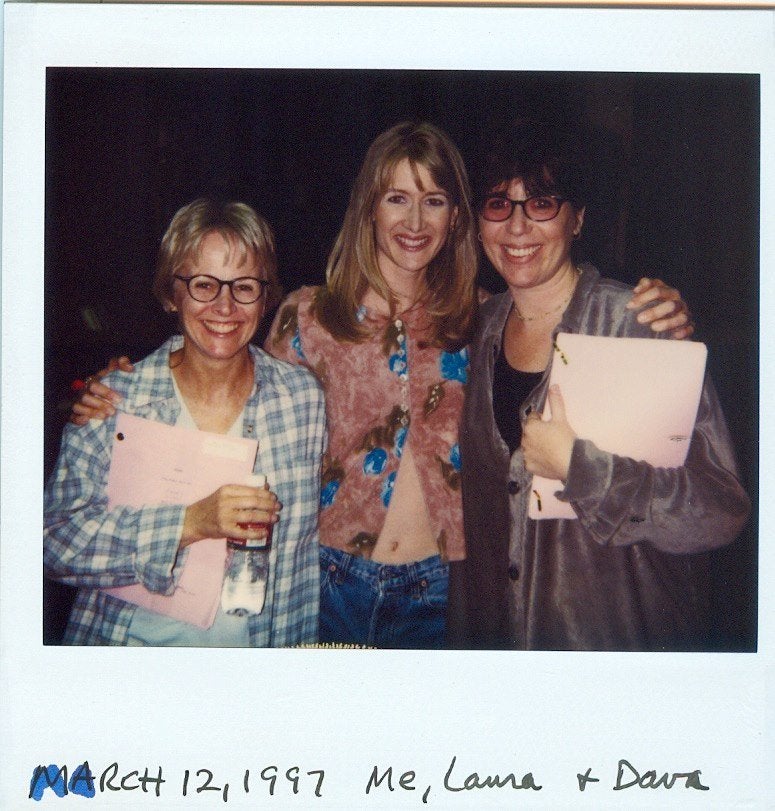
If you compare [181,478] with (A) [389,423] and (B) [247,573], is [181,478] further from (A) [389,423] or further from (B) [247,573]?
(A) [389,423]

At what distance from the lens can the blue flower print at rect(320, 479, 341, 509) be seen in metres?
1.81

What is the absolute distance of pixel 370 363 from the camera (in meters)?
1.81

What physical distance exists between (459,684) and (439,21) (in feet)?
3.98

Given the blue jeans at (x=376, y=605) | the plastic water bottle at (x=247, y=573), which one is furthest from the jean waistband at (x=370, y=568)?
the plastic water bottle at (x=247, y=573)

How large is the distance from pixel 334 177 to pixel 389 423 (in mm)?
463

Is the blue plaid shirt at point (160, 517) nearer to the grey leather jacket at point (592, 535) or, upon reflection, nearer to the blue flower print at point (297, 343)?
the blue flower print at point (297, 343)

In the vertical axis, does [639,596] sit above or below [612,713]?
above

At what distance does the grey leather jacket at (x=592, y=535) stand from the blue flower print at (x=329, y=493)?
0.79 ft

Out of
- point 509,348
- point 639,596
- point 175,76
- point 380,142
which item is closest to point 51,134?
point 175,76

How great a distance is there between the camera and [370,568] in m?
1.80

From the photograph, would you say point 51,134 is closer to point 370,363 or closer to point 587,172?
point 370,363

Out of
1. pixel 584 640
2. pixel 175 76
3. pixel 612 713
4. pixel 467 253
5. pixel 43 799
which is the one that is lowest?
pixel 43 799

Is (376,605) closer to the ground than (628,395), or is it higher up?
closer to the ground

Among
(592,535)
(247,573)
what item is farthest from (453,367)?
(247,573)
